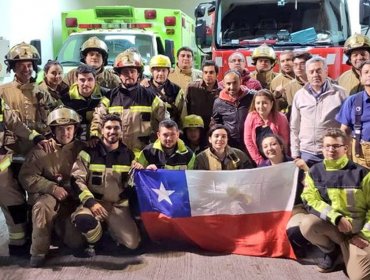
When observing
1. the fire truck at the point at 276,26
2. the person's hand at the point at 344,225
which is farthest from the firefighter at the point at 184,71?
the person's hand at the point at 344,225

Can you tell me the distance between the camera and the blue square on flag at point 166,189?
4965 millimetres

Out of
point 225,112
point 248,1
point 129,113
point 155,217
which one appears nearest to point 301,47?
point 248,1

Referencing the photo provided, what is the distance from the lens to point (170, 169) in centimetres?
505

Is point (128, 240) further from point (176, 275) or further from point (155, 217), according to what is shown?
point (176, 275)

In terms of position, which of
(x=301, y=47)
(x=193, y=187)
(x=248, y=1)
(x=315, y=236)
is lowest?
(x=315, y=236)

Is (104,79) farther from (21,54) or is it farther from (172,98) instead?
(21,54)

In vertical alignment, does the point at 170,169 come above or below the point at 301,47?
below

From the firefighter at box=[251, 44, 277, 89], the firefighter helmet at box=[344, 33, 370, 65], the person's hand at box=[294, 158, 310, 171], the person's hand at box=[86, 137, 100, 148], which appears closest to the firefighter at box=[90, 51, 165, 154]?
the person's hand at box=[86, 137, 100, 148]

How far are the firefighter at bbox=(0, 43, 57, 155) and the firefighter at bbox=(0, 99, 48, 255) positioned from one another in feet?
0.99

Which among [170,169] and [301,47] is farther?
[301,47]

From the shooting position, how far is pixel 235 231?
493 centimetres

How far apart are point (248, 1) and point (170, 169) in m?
4.61

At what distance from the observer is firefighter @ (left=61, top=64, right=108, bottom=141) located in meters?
5.54

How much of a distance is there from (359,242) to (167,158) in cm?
184
